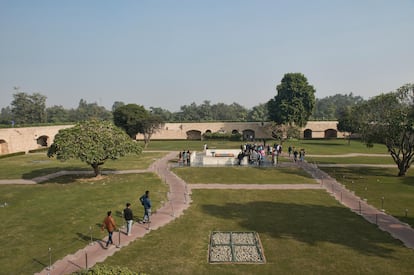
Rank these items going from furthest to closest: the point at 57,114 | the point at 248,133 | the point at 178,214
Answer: the point at 57,114
the point at 248,133
the point at 178,214

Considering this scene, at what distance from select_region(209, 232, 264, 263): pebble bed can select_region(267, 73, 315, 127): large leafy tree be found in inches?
1969

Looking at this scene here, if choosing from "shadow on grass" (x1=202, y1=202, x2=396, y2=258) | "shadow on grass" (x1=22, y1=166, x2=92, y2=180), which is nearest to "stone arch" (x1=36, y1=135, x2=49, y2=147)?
"shadow on grass" (x1=22, y1=166, x2=92, y2=180)

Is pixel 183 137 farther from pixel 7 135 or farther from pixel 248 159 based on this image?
pixel 248 159

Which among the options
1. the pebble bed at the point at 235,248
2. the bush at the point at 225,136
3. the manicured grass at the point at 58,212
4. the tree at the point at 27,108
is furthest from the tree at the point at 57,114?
the pebble bed at the point at 235,248

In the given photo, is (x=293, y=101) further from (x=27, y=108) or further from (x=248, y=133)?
(x=27, y=108)

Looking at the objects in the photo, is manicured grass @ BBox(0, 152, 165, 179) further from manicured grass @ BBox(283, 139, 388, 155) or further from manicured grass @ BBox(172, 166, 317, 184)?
manicured grass @ BBox(283, 139, 388, 155)

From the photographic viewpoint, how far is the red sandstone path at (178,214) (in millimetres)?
12070

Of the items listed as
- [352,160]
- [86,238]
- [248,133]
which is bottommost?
[86,238]

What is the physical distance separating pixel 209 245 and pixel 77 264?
16.7 feet

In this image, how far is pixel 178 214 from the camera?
17.5 m

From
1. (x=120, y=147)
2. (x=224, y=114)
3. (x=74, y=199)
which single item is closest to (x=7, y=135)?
(x=120, y=147)

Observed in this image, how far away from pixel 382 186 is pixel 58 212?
72.1 feet

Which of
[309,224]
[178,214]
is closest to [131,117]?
[178,214]

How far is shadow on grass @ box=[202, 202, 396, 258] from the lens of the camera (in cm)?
1352
